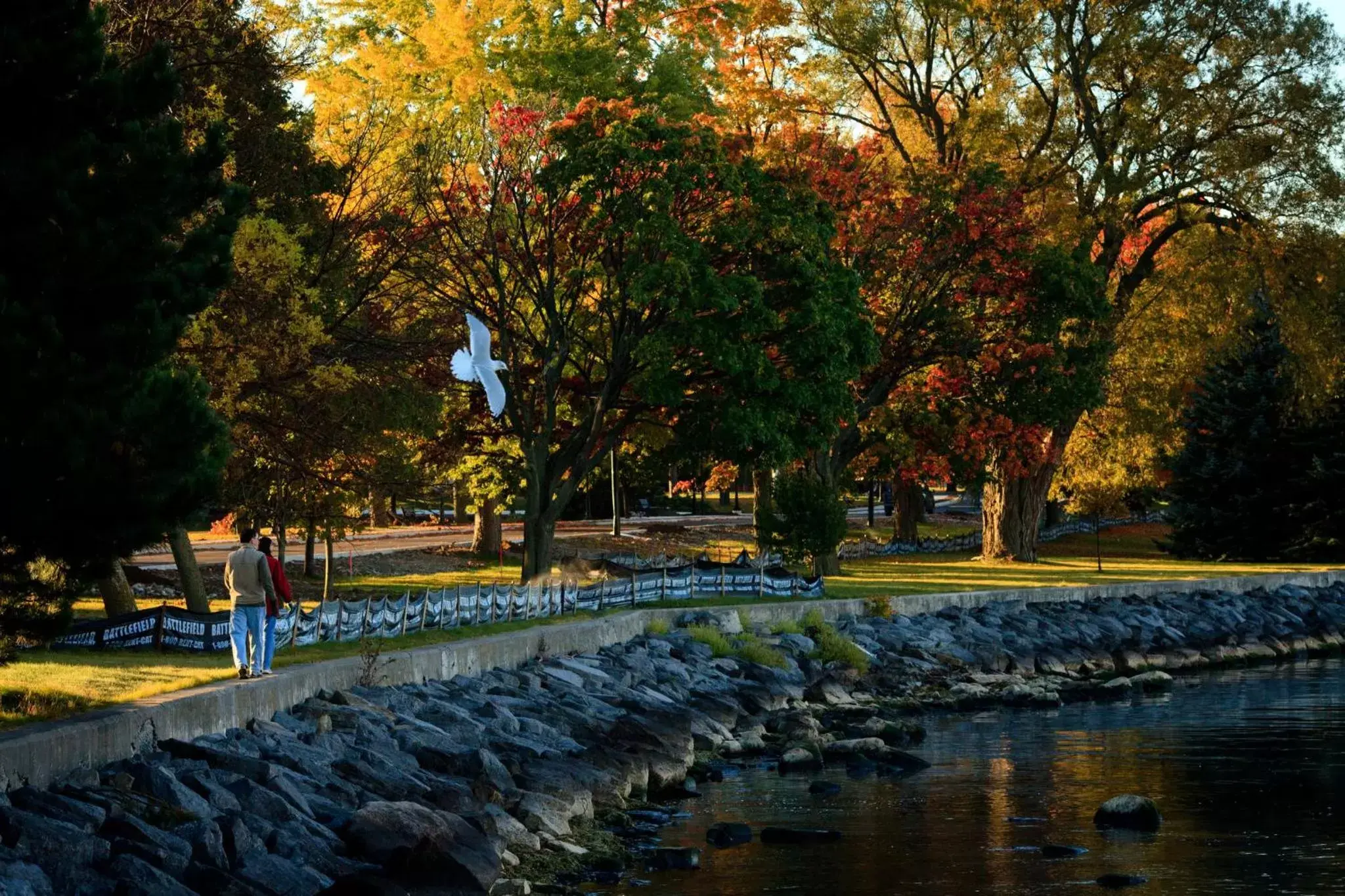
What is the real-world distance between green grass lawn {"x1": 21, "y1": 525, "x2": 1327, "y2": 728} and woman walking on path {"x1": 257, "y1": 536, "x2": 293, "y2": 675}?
1.58 feet

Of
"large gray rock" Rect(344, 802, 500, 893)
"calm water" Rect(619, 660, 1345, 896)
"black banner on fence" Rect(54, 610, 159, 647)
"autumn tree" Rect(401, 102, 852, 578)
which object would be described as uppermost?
"autumn tree" Rect(401, 102, 852, 578)

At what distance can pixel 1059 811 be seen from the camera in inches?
796

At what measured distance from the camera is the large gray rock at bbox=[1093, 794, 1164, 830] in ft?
63.1

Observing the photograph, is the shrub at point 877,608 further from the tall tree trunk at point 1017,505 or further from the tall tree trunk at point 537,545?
the tall tree trunk at point 1017,505

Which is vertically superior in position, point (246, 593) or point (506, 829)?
point (246, 593)

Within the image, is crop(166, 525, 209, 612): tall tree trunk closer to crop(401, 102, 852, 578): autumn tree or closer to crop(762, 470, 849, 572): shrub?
crop(401, 102, 852, 578): autumn tree

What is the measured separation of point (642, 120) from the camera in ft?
108

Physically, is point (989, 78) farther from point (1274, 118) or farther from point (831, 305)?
point (831, 305)

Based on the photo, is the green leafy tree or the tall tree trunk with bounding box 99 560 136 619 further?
the tall tree trunk with bounding box 99 560 136 619

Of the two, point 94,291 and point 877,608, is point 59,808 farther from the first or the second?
point 877,608

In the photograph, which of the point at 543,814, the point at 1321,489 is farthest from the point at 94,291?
the point at 1321,489

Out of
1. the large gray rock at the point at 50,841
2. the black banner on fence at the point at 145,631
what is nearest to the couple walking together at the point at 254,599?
the black banner on fence at the point at 145,631

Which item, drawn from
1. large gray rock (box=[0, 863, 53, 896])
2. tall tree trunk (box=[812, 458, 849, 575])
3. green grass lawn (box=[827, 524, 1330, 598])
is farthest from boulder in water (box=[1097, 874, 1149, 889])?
tall tree trunk (box=[812, 458, 849, 575])

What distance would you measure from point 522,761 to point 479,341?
710 centimetres
